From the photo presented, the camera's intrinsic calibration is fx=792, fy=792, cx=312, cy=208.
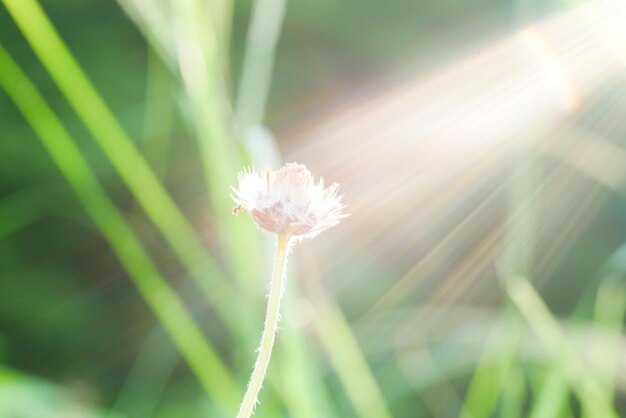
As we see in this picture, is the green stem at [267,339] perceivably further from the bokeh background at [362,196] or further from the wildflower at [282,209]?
the bokeh background at [362,196]

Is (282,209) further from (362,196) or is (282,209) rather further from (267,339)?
(362,196)

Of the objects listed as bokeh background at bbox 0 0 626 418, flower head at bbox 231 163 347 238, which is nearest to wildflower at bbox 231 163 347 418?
flower head at bbox 231 163 347 238

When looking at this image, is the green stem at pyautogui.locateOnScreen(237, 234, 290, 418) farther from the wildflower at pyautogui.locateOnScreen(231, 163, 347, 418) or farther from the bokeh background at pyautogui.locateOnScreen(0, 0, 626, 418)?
the bokeh background at pyautogui.locateOnScreen(0, 0, 626, 418)

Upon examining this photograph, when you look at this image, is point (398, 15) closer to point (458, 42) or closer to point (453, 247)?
point (458, 42)

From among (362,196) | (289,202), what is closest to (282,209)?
(289,202)

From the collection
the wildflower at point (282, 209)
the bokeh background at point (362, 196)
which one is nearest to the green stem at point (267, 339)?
the wildflower at point (282, 209)

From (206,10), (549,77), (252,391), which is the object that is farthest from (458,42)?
(252,391)
